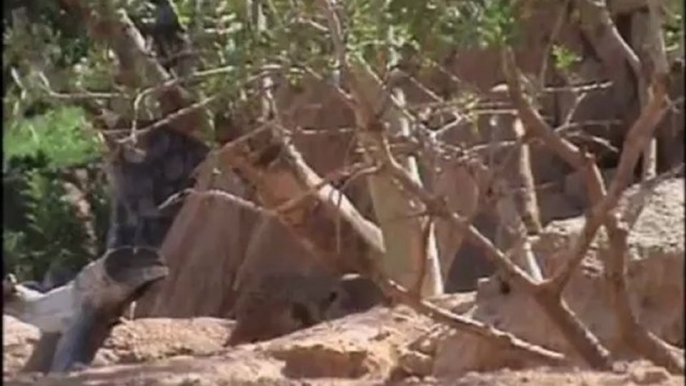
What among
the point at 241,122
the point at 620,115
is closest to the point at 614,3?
the point at 620,115

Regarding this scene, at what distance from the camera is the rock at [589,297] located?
4.75 m

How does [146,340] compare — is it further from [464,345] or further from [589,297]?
[589,297]

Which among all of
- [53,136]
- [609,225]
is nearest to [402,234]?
[53,136]

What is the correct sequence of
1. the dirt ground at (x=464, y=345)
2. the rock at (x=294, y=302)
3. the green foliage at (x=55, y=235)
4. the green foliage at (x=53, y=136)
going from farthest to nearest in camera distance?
the green foliage at (x=55, y=235) < the rock at (x=294, y=302) < the dirt ground at (x=464, y=345) < the green foliage at (x=53, y=136)

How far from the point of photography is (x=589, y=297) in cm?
514

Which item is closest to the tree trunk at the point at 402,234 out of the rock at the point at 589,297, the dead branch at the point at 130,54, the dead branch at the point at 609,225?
the rock at the point at 589,297

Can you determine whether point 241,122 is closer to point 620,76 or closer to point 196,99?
point 196,99

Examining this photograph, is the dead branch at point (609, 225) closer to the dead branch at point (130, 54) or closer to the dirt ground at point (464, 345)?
the dirt ground at point (464, 345)

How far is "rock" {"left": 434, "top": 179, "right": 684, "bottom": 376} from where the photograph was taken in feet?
15.6

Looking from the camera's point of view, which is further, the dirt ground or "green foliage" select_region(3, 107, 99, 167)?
the dirt ground

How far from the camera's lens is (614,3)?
28.0 ft

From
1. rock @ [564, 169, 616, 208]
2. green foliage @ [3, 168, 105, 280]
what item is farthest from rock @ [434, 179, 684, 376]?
rock @ [564, 169, 616, 208]

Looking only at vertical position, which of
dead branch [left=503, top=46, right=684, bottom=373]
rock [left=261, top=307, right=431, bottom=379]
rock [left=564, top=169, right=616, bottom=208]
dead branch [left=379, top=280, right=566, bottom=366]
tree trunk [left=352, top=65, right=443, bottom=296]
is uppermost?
dead branch [left=503, top=46, right=684, bottom=373]

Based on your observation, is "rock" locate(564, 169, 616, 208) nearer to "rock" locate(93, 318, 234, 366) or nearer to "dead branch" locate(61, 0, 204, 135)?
"rock" locate(93, 318, 234, 366)
